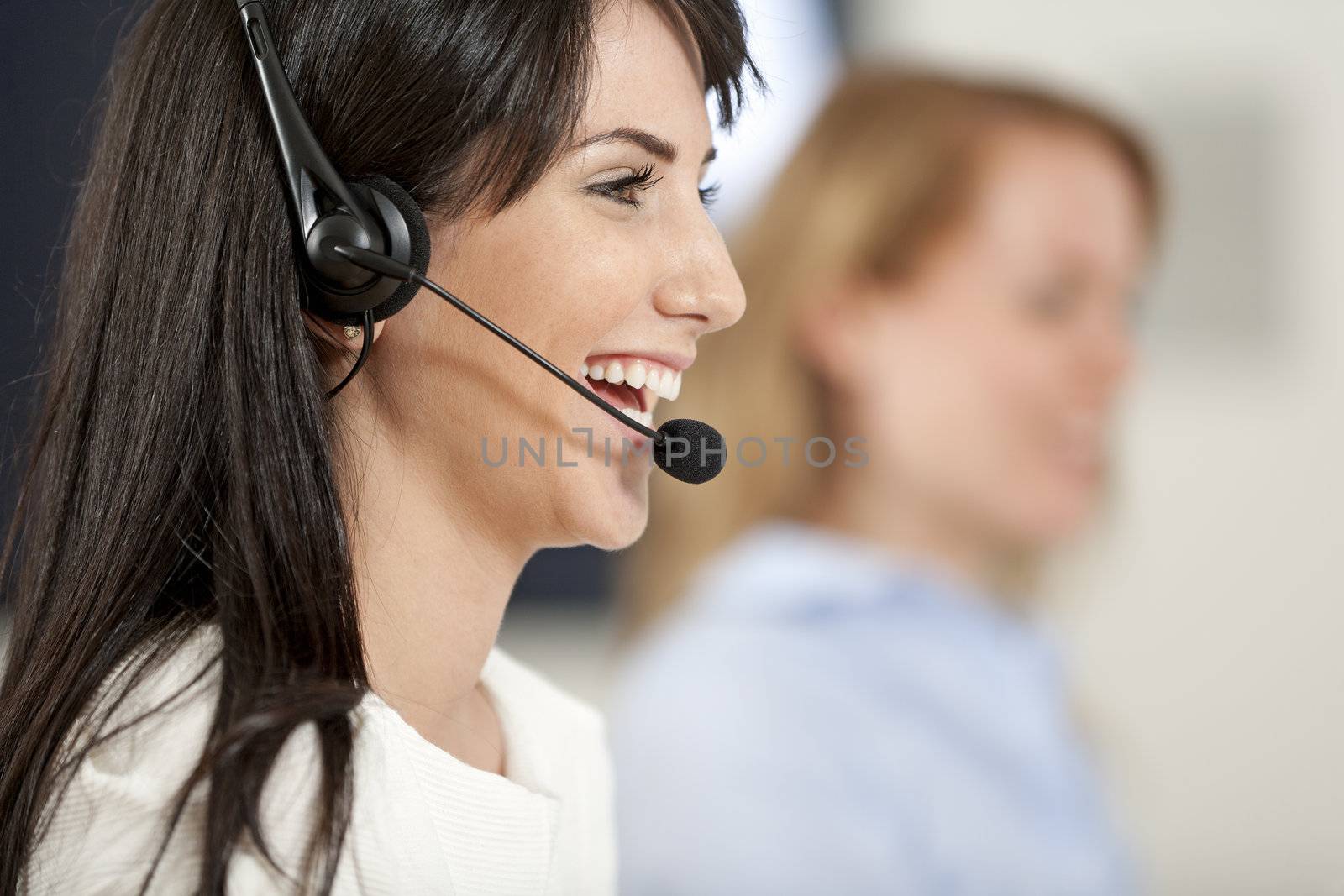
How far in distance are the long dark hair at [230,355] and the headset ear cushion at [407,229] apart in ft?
0.03

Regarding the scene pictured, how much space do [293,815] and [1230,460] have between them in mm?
2150

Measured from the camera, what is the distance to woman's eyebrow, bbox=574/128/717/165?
57 cm

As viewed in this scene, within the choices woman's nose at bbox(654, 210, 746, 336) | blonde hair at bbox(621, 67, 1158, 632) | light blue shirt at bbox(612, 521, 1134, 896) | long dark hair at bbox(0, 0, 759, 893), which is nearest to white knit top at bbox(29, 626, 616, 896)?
long dark hair at bbox(0, 0, 759, 893)


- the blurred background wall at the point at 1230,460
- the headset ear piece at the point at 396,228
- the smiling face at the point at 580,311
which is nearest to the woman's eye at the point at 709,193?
the smiling face at the point at 580,311

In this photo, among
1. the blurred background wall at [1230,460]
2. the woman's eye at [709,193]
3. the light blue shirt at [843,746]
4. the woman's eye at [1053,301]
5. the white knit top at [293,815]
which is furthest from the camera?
the blurred background wall at [1230,460]

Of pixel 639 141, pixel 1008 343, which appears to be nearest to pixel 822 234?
pixel 1008 343

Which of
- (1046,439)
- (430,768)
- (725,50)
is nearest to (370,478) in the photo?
(430,768)

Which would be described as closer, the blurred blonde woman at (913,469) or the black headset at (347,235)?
the black headset at (347,235)

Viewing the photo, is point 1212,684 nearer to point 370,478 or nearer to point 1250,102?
point 1250,102

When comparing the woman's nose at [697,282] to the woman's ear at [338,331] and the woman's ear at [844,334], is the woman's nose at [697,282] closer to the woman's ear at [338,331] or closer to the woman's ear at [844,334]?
the woman's ear at [338,331]

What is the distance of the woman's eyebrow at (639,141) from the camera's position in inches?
22.4

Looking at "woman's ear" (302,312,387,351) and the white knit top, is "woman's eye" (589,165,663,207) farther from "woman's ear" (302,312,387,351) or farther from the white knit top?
the white knit top

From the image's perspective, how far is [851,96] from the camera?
61.3 inches

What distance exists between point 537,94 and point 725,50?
0.13 meters
